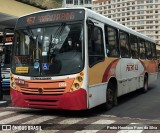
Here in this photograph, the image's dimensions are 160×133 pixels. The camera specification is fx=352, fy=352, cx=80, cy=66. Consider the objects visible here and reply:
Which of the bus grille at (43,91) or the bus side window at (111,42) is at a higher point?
the bus side window at (111,42)

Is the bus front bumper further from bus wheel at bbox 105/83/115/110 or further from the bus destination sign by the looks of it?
the bus destination sign

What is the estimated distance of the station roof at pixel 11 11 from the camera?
18859mm

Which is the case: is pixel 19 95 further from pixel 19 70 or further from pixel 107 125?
pixel 107 125

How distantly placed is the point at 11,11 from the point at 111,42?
949cm

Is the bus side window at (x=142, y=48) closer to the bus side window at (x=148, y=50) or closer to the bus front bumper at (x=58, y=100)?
the bus side window at (x=148, y=50)

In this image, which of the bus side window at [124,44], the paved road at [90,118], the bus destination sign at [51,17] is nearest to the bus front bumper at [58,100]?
the paved road at [90,118]

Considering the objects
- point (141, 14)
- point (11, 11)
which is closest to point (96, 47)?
point (11, 11)

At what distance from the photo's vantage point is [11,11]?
19.4m

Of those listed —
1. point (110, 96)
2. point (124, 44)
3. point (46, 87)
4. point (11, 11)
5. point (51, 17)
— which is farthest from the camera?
point (11, 11)

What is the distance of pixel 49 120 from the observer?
925cm

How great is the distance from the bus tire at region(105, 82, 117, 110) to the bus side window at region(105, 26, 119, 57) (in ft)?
3.39

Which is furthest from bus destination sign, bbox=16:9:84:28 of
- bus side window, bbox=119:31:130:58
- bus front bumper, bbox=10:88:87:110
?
bus side window, bbox=119:31:130:58

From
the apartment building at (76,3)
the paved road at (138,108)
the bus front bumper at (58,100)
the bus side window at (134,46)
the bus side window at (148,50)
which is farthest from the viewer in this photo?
the apartment building at (76,3)

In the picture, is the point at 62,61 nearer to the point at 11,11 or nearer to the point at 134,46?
the point at 134,46
